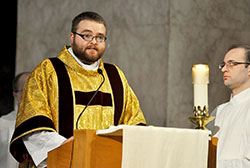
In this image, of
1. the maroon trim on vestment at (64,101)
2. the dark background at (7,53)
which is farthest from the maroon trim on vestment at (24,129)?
the dark background at (7,53)

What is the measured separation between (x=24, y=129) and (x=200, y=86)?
124cm

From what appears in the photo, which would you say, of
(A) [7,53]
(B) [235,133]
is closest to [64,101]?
(B) [235,133]

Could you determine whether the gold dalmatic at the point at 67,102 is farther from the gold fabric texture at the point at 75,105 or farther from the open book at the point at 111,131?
the open book at the point at 111,131

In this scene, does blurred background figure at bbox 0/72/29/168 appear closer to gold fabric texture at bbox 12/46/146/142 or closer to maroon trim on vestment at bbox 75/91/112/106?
gold fabric texture at bbox 12/46/146/142

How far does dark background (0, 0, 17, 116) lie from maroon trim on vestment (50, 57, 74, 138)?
301 cm

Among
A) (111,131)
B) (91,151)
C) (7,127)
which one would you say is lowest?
(7,127)

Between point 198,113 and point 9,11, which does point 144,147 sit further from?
point 9,11

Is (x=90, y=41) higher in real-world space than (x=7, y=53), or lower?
higher

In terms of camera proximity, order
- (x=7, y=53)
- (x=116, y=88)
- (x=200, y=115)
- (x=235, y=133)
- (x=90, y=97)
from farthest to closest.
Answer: (x=7, y=53) → (x=235, y=133) → (x=116, y=88) → (x=90, y=97) → (x=200, y=115)

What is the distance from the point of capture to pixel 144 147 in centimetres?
302

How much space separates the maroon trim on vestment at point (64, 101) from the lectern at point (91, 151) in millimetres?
668

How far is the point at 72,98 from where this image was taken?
13.0 feet

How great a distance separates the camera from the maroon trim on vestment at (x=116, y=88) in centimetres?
412

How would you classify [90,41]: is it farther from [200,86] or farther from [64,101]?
[200,86]
